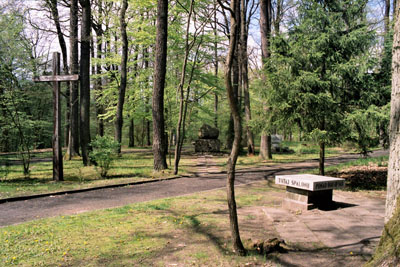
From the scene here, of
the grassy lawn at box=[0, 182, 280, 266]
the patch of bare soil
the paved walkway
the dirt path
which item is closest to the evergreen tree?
the patch of bare soil

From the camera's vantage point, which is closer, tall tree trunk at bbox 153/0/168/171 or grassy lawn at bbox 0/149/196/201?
grassy lawn at bbox 0/149/196/201

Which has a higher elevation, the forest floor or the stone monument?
the stone monument

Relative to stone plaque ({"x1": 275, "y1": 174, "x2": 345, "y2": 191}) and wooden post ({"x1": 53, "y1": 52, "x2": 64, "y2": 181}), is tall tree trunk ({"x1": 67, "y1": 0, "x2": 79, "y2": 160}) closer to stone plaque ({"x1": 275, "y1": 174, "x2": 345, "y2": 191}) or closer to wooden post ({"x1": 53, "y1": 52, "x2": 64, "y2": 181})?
wooden post ({"x1": 53, "y1": 52, "x2": 64, "y2": 181})

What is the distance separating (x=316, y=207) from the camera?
627 cm

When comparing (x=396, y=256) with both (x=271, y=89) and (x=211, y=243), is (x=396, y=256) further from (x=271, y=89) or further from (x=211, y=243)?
(x=271, y=89)

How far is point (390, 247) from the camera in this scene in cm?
214

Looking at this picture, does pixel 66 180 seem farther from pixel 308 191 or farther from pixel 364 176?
pixel 364 176

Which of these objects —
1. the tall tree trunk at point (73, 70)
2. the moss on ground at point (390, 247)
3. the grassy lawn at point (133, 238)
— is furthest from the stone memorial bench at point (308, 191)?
the tall tree trunk at point (73, 70)

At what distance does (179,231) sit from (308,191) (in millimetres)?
2967

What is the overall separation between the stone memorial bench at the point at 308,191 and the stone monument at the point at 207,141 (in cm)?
1543

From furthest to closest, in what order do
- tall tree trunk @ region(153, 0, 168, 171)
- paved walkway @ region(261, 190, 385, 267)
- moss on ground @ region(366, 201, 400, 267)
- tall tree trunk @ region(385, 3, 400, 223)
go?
tall tree trunk @ region(153, 0, 168, 171)
paved walkway @ region(261, 190, 385, 267)
tall tree trunk @ region(385, 3, 400, 223)
moss on ground @ region(366, 201, 400, 267)

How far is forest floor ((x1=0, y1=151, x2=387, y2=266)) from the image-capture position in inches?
151

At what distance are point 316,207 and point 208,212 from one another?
234 centimetres

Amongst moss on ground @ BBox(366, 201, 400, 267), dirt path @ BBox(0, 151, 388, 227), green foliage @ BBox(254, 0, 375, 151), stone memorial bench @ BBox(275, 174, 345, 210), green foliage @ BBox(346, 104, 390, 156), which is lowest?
dirt path @ BBox(0, 151, 388, 227)
